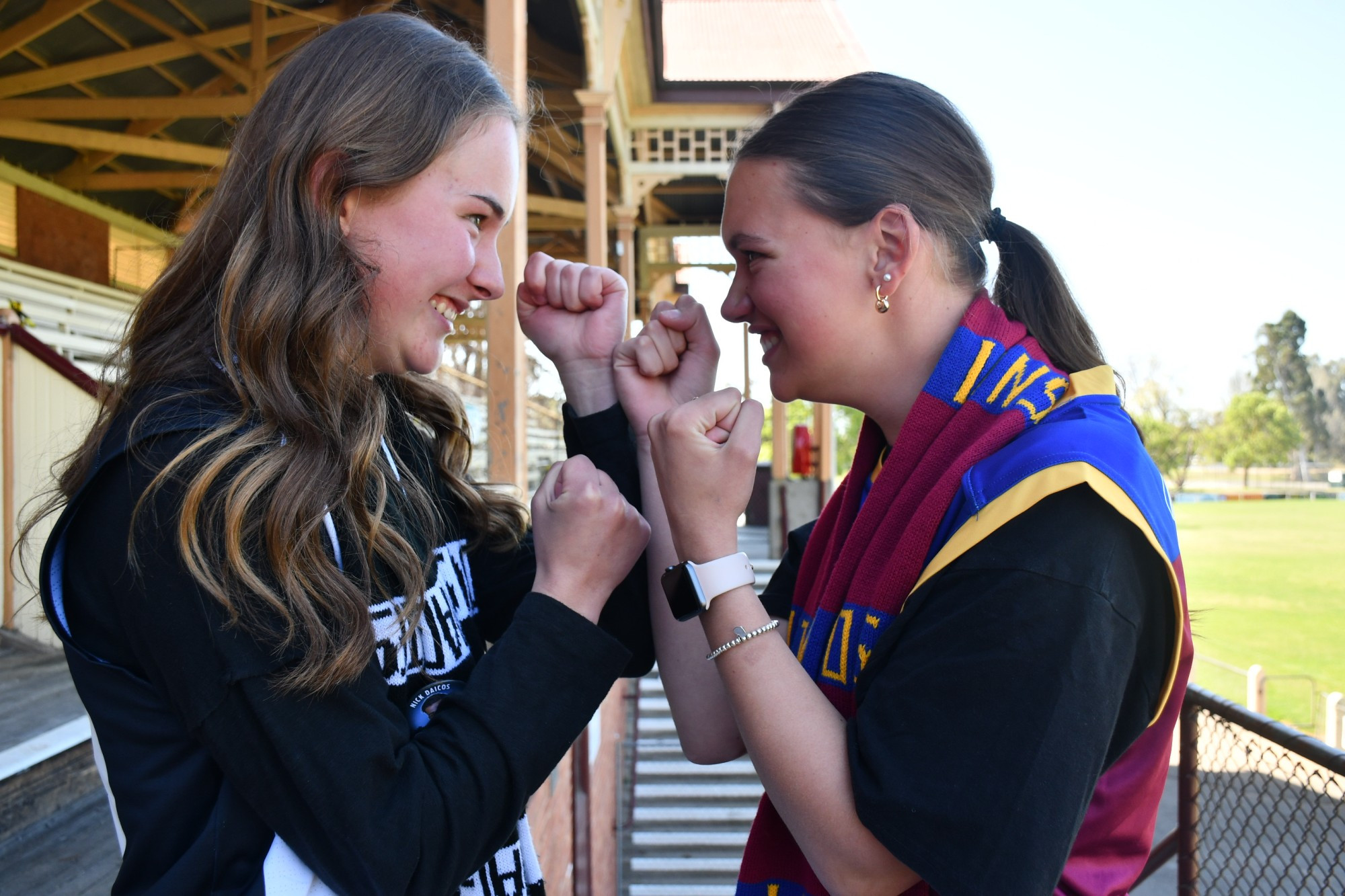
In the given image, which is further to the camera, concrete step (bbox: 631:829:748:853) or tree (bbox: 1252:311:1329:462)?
tree (bbox: 1252:311:1329:462)

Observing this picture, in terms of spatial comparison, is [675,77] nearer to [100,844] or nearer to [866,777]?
[100,844]

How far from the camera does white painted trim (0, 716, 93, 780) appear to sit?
8.70ft

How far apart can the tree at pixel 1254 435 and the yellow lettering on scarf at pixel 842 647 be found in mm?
76690

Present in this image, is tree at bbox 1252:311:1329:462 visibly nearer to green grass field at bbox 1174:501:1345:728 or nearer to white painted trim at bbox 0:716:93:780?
green grass field at bbox 1174:501:1345:728

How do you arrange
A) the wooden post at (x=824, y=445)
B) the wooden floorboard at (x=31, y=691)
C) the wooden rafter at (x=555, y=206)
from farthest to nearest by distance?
the wooden post at (x=824, y=445) < the wooden rafter at (x=555, y=206) < the wooden floorboard at (x=31, y=691)

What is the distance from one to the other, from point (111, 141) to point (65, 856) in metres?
9.62

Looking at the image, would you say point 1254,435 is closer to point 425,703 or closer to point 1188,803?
point 1188,803

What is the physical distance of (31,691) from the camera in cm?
385

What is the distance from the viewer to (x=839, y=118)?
4.73ft

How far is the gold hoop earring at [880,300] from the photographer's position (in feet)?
4.69

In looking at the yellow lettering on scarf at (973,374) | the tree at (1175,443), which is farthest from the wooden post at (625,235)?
the tree at (1175,443)

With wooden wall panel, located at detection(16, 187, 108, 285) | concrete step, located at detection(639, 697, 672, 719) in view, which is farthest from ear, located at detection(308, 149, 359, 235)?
wooden wall panel, located at detection(16, 187, 108, 285)

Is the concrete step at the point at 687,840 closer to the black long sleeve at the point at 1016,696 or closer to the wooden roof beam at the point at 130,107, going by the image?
the wooden roof beam at the point at 130,107

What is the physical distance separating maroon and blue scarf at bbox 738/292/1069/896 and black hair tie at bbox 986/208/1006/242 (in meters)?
0.15
